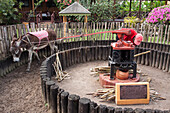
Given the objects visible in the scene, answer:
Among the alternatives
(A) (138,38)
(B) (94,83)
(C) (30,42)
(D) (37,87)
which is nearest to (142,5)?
(A) (138,38)

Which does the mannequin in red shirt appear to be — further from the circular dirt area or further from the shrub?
the shrub

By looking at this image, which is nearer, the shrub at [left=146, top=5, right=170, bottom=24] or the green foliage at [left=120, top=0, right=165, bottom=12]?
the shrub at [left=146, top=5, right=170, bottom=24]

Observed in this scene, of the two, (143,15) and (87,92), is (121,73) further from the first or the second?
(143,15)

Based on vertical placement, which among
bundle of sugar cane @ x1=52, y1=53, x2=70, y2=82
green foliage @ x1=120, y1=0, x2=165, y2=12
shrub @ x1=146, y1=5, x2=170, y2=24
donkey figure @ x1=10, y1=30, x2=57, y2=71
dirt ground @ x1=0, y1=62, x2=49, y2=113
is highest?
green foliage @ x1=120, y1=0, x2=165, y2=12

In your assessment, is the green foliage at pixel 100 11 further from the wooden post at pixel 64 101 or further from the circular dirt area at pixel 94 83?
the wooden post at pixel 64 101

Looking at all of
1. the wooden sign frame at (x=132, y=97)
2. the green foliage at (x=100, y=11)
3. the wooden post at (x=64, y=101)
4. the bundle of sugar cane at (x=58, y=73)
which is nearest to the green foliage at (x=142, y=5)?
the green foliage at (x=100, y=11)

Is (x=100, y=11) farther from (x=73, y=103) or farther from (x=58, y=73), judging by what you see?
(x=73, y=103)

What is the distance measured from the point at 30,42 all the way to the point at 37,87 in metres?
2.44

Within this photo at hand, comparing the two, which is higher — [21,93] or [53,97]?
[53,97]

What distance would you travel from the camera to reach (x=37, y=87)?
17.6 ft

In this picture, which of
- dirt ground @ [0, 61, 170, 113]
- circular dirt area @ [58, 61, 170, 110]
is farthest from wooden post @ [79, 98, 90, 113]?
circular dirt area @ [58, 61, 170, 110]

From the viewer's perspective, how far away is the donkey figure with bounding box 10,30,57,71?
21.0 feet

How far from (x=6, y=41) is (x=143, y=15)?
17.1 metres

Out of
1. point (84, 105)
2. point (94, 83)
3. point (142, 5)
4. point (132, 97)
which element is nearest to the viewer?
point (84, 105)
